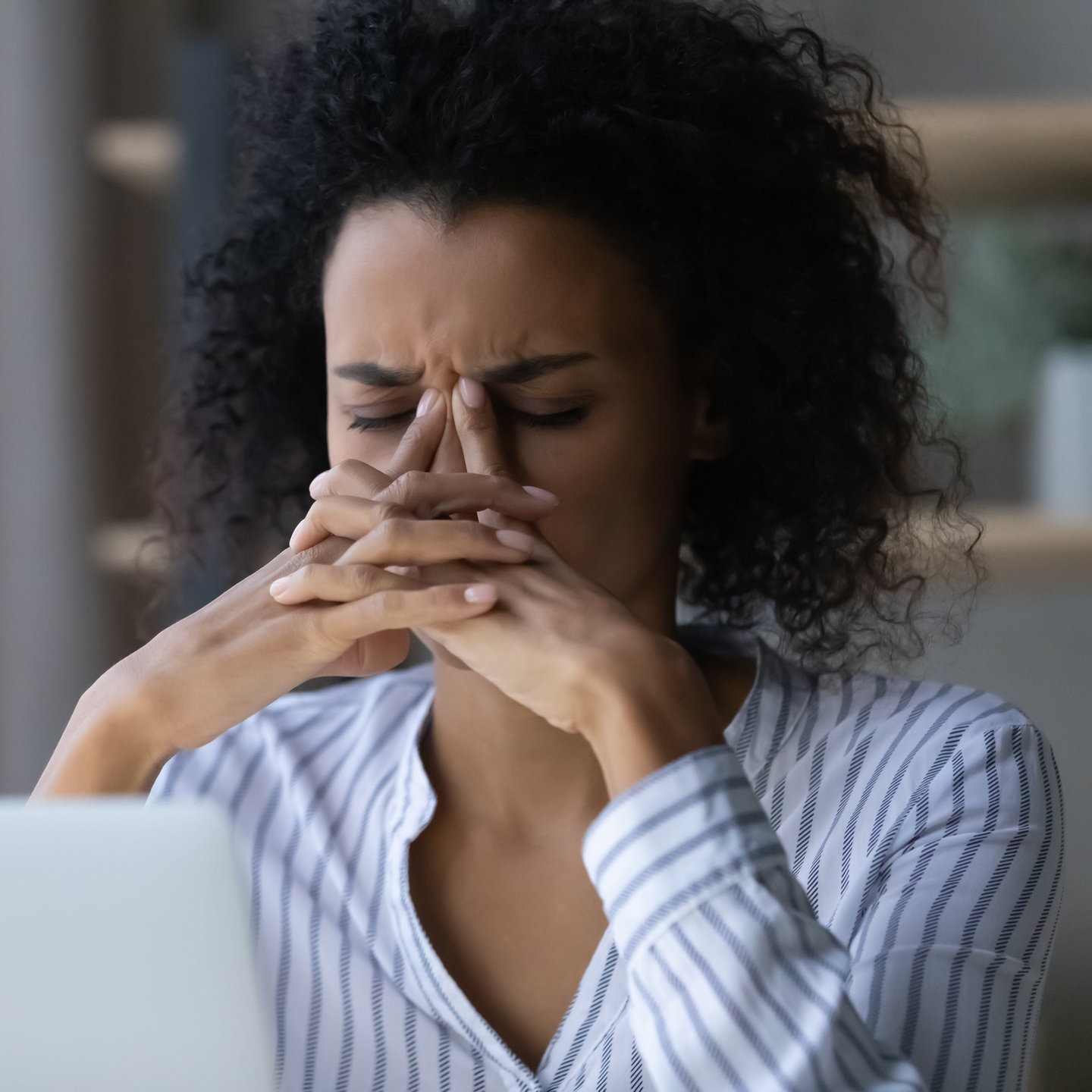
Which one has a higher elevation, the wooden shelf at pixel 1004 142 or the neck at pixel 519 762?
the wooden shelf at pixel 1004 142

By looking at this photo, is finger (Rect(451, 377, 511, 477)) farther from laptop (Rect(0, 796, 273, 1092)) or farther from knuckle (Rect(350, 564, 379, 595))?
laptop (Rect(0, 796, 273, 1092))

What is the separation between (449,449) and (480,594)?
176 mm

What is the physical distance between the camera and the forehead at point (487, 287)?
1092 millimetres

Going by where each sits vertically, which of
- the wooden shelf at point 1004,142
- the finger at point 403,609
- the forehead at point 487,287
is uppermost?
the wooden shelf at point 1004,142

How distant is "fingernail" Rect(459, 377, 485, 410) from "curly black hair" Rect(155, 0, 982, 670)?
0.17 metres

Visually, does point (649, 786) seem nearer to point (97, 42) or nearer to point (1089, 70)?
point (1089, 70)

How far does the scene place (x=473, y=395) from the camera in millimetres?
1082

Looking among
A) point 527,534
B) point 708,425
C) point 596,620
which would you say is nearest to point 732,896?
point 596,620

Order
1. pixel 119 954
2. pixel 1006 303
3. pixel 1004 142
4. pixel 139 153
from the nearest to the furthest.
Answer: pixel 119 954 → pixel 1004 142 → pixel 1006 303 → pixel 139 153

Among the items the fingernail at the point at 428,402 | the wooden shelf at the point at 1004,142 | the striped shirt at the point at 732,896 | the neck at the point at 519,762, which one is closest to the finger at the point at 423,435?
the fingernail at the point at 428,402

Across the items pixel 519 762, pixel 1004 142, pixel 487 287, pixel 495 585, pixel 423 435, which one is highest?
pixel 1004 142

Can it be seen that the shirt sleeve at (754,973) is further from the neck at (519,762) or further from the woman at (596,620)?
the neck at (519,762)

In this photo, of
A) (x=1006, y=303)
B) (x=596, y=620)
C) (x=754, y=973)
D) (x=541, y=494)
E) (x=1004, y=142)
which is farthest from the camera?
(x=1006, y=303)

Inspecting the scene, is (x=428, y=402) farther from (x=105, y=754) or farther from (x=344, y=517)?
(x=105, y=754)
